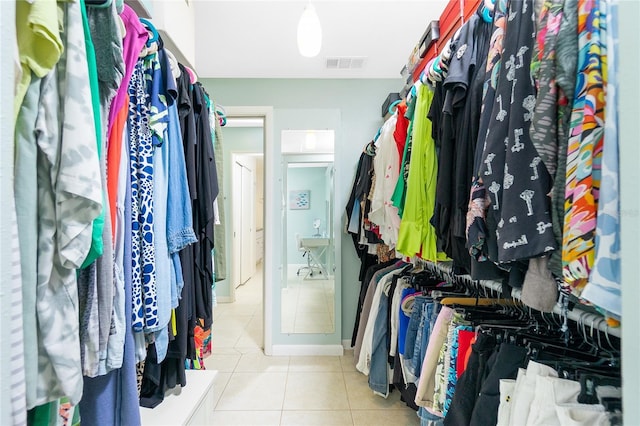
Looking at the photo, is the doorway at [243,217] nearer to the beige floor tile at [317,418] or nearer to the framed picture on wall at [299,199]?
the framed picture on wall at [299,199]

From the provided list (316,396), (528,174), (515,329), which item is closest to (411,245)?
(515,329)

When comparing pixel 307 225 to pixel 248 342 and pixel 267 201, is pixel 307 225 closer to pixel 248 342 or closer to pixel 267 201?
pixel 267 201

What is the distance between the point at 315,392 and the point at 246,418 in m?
0.49

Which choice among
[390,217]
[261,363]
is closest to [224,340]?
[261,363]

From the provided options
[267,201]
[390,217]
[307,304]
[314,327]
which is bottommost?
[314,327]

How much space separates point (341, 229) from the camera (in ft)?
8.80

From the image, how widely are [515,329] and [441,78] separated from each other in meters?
0.89

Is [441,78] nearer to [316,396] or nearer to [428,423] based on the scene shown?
[428,423]

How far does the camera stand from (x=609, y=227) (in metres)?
0.42

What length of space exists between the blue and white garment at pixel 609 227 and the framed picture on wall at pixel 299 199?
230cm

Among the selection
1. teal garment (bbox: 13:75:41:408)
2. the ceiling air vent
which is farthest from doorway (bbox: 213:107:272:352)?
teal garment (bbox: 13:75:41:408)

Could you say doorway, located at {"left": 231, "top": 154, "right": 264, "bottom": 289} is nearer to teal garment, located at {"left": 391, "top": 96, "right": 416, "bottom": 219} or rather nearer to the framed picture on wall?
the framed picture on wall

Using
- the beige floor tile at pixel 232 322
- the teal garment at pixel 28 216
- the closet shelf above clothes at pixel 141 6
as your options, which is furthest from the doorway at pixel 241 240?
the teal garment at pixel 28 216

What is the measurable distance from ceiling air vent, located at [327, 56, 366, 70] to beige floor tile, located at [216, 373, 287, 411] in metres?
2.61
